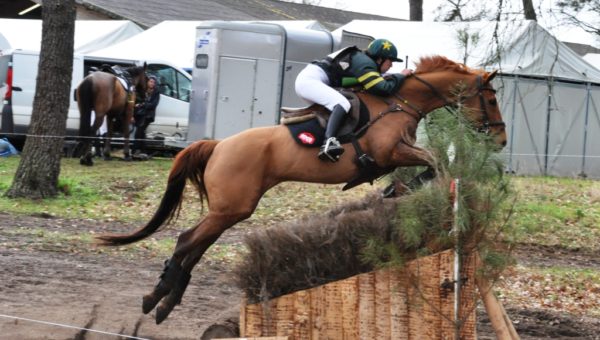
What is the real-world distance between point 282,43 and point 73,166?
5.04 meters

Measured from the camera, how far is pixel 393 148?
927 cm

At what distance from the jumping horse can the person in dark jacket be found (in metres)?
0.60

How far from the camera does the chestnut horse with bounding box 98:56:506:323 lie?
8672 mm

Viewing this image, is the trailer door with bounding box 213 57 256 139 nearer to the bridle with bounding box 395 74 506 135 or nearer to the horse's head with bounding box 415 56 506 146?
the horse's head with bounding box 415 56 506 146

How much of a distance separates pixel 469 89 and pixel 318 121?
1559mm

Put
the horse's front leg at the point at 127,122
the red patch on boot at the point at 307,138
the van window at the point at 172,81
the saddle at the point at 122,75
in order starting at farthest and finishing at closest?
the van window at the point at 172,81, the horse's front leg at the point at 127,122, the saddle at the point at 122,75, the red patch on boot at the point at 307,138

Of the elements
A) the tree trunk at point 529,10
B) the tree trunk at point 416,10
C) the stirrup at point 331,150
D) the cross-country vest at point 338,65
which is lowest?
the stirrup at point 331,150

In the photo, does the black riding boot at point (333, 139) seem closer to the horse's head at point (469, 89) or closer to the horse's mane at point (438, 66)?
the horse's head at point (469, 89)

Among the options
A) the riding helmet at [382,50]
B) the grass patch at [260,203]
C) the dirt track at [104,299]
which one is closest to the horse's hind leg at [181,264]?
the dirt track at [104,299]

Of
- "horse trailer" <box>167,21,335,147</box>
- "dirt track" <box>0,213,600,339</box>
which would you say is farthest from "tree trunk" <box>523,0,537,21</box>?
"horse trailer" <box>167,21,335,147</box>

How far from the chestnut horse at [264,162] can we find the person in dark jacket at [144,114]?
13177 millimetres

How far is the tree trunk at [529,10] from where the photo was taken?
13609mm

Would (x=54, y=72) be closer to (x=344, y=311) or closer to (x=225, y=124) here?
(x=225, y=124)

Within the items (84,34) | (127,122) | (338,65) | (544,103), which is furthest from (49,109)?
(84,34)
